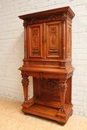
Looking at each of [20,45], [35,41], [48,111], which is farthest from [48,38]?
[48,111]

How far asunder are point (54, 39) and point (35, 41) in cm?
31

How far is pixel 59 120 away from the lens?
1751 mm

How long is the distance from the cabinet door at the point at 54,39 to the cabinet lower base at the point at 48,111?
2.78 ft

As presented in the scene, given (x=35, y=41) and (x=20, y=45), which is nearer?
(x=35, y=41)

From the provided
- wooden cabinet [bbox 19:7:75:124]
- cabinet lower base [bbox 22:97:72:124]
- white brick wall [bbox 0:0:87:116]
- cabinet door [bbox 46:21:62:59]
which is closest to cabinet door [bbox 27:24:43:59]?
wooden cabinet [bbox 19:7:75:124]

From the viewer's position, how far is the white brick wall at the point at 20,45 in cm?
191

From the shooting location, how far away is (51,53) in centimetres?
178

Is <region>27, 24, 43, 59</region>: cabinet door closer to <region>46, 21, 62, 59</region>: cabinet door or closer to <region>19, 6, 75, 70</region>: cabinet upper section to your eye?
<region>19, 6, 75, 70</region>: cabinet upper section

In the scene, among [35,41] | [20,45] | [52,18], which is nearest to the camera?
[52,18]

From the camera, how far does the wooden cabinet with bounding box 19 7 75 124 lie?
5.49ft

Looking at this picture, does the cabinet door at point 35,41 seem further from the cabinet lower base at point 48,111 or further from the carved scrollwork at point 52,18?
the cabinet lower base at point 48,111

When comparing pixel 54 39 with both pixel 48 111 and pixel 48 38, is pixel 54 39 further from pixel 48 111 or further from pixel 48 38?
pixel 48 111

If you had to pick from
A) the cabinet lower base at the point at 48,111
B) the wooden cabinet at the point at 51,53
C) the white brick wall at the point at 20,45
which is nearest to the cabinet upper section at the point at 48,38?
the wooden cabinet at the point at 51,53

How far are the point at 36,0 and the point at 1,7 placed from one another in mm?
890
